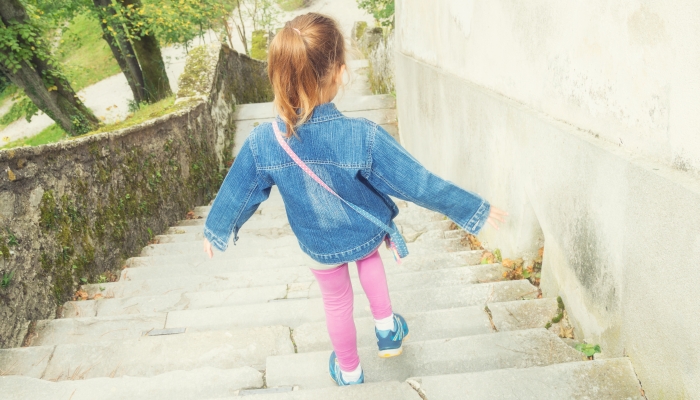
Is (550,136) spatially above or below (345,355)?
above

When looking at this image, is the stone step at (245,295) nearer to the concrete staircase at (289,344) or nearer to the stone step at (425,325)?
the concrete staircase at (289,344)

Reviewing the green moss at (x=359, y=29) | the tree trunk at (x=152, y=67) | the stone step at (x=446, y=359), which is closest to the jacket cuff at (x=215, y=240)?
the stone step at (x=446, y=359)

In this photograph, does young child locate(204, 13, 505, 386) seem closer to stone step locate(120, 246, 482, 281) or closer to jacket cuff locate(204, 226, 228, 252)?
jacket cuff locate(204, 226, 228, 252)

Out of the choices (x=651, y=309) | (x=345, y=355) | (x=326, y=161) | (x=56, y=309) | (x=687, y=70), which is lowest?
(x=56, y=309)

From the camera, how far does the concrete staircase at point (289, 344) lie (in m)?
1.70

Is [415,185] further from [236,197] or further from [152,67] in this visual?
[152,67]

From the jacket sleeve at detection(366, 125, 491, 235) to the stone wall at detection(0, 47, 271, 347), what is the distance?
238 cm

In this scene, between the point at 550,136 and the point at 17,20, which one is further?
the point at 17,20

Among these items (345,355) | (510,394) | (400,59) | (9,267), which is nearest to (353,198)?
(345,355)

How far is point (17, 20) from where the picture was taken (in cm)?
689

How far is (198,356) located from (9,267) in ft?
4.56

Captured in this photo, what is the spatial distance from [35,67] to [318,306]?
7.02 metres

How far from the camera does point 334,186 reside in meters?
1.72

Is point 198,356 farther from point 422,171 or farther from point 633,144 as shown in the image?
point 633,144
